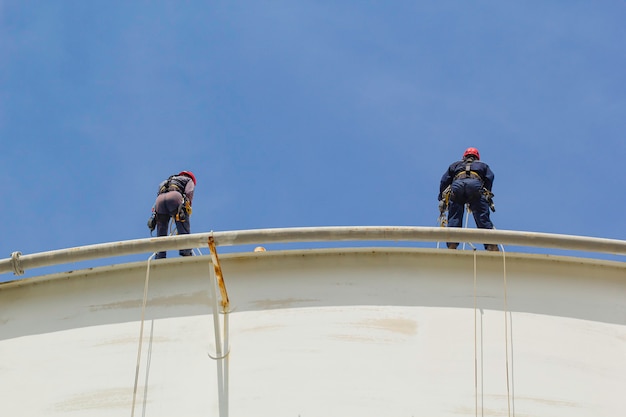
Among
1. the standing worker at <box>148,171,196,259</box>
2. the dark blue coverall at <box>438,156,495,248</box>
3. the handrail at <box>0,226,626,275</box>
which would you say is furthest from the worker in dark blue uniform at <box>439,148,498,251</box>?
the standing worker at <box>148,171,196,259</box>

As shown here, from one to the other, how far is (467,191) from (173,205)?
143 inches

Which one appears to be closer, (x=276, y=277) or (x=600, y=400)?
(x=600, y=400)

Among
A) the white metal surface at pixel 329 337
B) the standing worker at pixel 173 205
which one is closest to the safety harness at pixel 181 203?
the standing worker at pixel 173 205

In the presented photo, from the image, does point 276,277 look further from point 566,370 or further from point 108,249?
point 566,370

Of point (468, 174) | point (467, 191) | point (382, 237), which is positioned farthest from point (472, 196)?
point (382, 237)

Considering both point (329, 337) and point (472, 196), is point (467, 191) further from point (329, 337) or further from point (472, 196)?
point (329, 337)

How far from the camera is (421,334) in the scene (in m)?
9.98

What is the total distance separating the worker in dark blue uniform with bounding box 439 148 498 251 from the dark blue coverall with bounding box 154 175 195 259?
126 inches

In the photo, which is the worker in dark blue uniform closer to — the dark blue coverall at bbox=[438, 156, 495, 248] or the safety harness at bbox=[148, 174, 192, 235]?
the dark blue coverall at bbox=[438, 156, 495, 248]

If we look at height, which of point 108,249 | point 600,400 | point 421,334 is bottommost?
point 600,400

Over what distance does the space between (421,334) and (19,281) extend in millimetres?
3977

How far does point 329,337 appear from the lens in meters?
9.98

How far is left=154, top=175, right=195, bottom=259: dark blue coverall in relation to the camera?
13836 mm

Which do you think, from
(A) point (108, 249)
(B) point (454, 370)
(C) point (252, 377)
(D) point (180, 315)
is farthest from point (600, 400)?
(A) point (108, 249)
